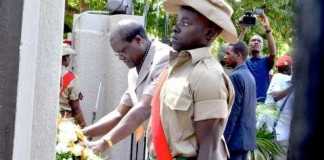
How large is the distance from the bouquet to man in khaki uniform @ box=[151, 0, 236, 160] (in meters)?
0.40

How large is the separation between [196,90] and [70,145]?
0.82 m

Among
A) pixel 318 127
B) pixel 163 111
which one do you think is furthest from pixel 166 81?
pixel 318 127

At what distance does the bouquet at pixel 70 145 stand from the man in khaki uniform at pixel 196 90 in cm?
40

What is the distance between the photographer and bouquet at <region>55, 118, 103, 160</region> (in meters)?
3.58

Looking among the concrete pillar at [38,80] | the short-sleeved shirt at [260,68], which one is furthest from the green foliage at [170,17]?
the concrete pillar at [38,80]

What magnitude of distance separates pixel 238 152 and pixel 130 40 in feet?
7.00

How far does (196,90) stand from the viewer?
319cm

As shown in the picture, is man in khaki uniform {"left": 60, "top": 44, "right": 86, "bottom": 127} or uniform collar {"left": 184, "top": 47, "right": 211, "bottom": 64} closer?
uniform collar {"left": 184, "top": 47, "right": 211, "bottom": 64}

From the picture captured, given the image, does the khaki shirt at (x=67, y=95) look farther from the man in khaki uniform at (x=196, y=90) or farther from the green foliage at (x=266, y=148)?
the man in khaki uniform at (x=196, y=90)

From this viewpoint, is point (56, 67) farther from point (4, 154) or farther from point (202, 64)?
point (202, 64)

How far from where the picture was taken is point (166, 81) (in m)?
3.38

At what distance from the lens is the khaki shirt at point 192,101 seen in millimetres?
3176

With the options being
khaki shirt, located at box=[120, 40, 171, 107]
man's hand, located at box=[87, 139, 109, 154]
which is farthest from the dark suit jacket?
man's hand, located at box=[87, 139, 109, 154]

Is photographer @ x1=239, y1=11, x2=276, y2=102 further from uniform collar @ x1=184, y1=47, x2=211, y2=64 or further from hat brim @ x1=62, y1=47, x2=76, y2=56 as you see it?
uniform collar @ x1=184, y1=47, x2=211, y2=64
